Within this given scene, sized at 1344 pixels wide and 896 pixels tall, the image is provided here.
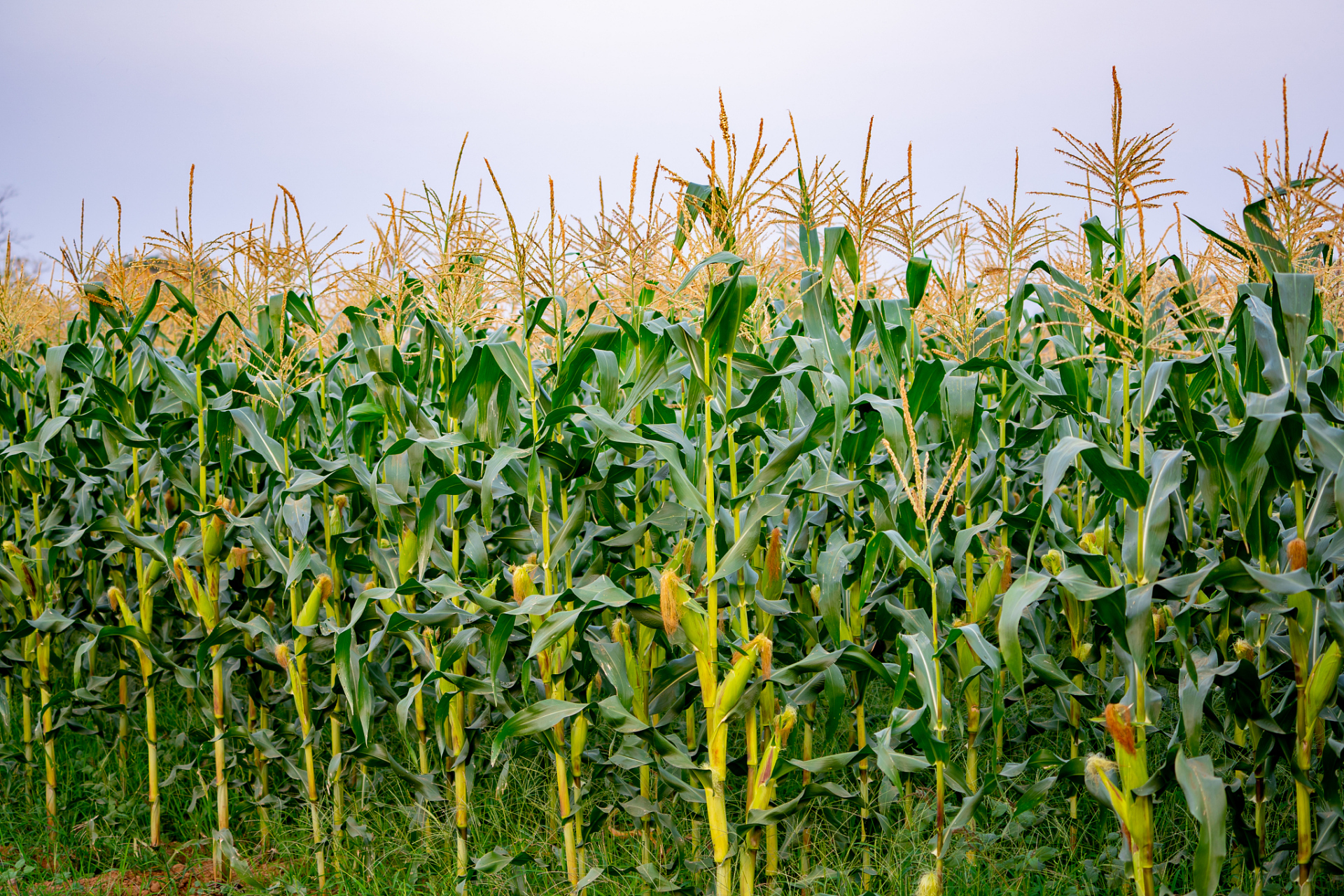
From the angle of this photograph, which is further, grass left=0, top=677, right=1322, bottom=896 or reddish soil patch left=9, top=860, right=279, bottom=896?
reddish soil patch left=9, top=860, right=279, bottom=896

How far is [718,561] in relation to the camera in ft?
10.2

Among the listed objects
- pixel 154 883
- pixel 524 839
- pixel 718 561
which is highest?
pixel 718 561

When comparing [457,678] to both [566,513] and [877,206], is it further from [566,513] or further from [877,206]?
[877,206]

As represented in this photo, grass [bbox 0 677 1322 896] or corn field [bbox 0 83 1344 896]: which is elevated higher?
corn field [bbox 0 83 1344 896]

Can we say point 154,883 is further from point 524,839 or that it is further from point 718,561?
point 718,561

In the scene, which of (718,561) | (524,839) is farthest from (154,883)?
(718,561)

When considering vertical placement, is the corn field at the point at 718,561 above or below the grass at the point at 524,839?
above

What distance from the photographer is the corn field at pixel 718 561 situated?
A: 2.78m

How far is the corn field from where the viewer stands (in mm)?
2779

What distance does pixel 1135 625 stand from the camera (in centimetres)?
258

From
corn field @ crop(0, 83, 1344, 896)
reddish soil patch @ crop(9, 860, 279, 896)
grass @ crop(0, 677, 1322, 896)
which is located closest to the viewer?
corn field @ crop(0, 83, 1344, 896)

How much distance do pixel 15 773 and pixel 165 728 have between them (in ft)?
2.56

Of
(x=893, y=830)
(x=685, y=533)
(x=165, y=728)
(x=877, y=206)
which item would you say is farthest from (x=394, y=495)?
(x=165, y=728)

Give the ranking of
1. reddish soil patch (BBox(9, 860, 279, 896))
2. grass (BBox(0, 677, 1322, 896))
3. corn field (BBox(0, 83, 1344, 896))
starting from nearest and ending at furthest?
corn field (BBox(0, 83, 1344, 896)) → grass (BBox(0, 677, 1322, 896)) → reddish soil patch (BBox(9, 860, 279, 896))
